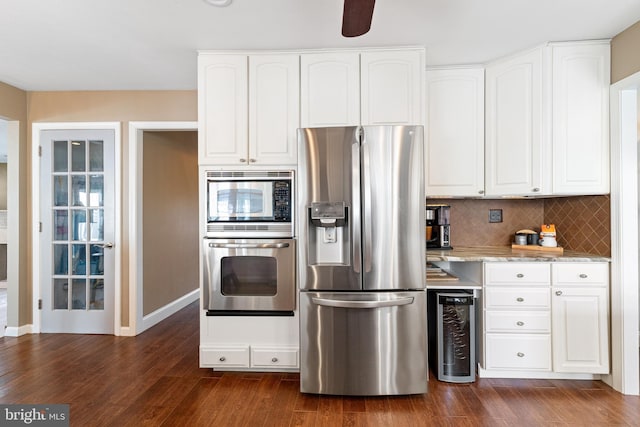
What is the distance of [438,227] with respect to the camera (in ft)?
10.0

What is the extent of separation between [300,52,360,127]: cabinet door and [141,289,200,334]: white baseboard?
9.05 ft

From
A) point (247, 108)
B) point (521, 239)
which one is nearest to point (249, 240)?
point (247, 108)

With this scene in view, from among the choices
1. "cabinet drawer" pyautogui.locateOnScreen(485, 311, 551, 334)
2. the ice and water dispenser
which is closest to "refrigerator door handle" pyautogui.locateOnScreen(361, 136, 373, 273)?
the ice and water dispenser

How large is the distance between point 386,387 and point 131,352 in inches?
90.9

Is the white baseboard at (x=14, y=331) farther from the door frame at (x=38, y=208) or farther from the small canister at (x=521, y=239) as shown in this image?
the small canister at (x=521, y=239)

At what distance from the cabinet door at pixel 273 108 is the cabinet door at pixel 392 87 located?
53 cm

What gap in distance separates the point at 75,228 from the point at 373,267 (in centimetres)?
319

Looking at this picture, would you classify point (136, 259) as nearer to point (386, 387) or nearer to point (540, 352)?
point (386, 387)

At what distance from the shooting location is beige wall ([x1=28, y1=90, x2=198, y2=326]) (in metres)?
3.58

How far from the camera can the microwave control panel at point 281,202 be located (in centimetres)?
263

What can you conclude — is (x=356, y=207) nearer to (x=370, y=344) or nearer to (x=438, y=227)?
(x=370, y=344)

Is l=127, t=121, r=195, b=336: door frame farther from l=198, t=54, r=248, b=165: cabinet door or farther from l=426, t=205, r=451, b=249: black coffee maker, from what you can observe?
l=426, t=205, r=451, b=249: black coffee maker

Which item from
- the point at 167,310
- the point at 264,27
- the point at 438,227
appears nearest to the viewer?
the point at 264,27

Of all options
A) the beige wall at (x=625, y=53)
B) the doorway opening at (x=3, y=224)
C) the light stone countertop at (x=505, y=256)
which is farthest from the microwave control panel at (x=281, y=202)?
the doorway opening at (x=3, y=224)
